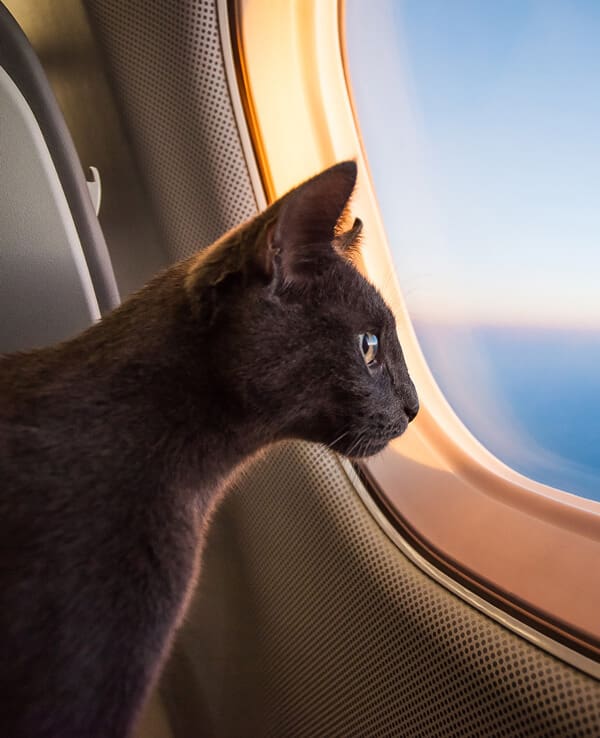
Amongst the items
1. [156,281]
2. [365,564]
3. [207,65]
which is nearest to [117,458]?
[156,281]

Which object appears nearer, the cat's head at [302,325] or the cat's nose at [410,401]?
the cat's head at [302,325]

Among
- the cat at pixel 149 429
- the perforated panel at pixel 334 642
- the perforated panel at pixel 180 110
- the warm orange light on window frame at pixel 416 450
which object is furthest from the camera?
the perforated panel at pixel 180 110

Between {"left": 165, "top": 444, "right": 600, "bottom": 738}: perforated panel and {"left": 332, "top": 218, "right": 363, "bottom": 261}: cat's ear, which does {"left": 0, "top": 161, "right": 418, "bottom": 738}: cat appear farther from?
{"left": 165, "top": 444, "right": 600, "bottom": 738}: perforated panel

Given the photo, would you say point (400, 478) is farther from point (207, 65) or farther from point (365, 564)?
point (207, 65)

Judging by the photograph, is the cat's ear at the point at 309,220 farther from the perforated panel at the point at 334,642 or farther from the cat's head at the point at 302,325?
the perforated panel at the point at 334,642

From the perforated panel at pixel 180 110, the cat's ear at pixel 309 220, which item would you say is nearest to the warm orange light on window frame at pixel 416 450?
the perforated panel at pixel 180 110

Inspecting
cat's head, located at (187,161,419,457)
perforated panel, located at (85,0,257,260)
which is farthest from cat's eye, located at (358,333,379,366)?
perforated panel, located at (85,0,257,260)
